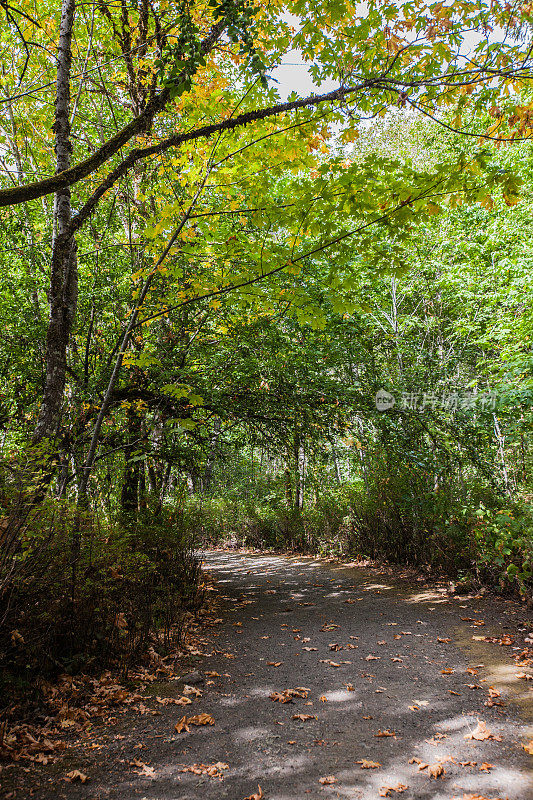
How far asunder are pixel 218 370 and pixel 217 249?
2.27 meters

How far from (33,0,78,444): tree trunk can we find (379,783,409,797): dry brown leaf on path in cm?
368

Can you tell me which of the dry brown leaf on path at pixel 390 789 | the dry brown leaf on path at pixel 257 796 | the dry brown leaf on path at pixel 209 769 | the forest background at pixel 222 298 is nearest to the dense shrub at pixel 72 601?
the forest background at pixel 222 298

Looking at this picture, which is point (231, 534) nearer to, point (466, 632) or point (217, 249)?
point (466, 632)

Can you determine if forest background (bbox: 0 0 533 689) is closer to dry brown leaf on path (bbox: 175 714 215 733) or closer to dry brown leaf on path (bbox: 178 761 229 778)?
dry brown leaf on path (bbox: 175 714 215 733)

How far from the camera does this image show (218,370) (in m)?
6.51

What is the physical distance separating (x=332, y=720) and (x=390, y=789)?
2.63 feet

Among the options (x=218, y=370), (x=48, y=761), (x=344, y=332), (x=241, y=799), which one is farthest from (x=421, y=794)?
(x=344, y=332)

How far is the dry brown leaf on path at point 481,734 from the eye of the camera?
2674 mm

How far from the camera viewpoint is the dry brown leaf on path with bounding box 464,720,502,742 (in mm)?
2674

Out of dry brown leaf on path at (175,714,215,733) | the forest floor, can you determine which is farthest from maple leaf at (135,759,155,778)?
dry brown leaf on path at (175,714,215,733)

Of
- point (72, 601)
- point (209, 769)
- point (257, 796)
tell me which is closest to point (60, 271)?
point (72, 601)

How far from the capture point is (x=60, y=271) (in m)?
4.30

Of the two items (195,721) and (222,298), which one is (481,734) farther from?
(222,298)

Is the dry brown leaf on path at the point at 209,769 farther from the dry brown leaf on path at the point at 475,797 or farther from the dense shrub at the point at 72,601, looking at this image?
the dense shrub at the point at 72,601
